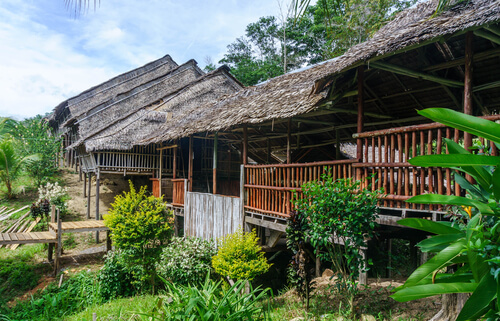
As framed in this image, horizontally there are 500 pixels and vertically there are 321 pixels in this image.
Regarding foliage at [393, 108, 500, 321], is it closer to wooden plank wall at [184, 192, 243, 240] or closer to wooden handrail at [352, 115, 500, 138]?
wooden handrail at [352, 115, 500, 138]

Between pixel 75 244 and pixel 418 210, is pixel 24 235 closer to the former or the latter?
pixel 75 244

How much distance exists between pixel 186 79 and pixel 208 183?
360 inches

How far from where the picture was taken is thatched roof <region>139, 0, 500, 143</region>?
13.0 ft

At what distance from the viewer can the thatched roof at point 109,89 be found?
21891 mm

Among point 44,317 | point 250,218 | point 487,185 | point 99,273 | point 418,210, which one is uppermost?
point 487,185

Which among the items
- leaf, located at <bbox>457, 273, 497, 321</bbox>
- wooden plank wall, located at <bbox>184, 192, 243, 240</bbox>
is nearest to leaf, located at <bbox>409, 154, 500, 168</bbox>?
leaf, located at <bbox>457, 273, 497, 321</bbox>

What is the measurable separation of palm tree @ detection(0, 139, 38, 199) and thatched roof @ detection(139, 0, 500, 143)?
398 inches

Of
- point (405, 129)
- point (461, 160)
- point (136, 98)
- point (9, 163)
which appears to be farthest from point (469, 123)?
Answer: point (136, 98)

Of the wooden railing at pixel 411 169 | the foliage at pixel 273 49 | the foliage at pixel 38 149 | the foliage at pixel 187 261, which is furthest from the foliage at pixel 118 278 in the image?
the foliage at pixel 273 49

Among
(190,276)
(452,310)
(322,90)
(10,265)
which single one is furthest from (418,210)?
(10,265)

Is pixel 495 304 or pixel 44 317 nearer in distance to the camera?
pixel 495 304

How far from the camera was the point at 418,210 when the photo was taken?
13.6 ft

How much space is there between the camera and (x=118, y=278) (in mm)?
9312

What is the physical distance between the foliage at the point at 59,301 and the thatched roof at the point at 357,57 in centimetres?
505
